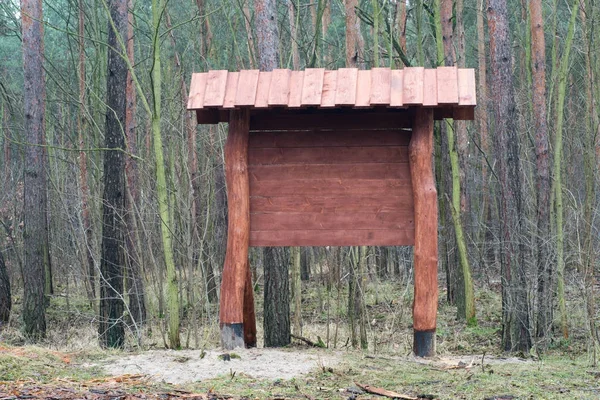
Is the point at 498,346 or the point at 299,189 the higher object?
the point at 299,189

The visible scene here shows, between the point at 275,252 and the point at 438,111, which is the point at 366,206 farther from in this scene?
the point at 275,252

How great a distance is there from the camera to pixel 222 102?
7000mm

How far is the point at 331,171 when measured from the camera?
24.3 ft

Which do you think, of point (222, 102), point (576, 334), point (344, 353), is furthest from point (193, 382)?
point (576, 334)

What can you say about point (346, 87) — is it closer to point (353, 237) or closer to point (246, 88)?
point (246, 88)

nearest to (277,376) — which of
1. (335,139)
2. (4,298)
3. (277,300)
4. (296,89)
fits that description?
(335,139)

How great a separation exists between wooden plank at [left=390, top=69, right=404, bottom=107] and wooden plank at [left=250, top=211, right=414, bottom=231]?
1.10 meters

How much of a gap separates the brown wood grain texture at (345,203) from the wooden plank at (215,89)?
3.70 ft

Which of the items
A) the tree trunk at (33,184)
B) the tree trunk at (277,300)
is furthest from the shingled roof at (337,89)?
the tree trunk at (33,184)

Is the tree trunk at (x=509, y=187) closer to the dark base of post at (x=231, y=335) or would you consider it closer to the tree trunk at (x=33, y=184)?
the dark base of post at (x=231, y=335)

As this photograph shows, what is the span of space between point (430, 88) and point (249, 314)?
10.1 ft

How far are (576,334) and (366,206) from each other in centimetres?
635

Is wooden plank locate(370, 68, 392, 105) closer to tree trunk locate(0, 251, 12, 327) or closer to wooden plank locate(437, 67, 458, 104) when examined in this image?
wooden plank locate(437, 67, 458, 104)

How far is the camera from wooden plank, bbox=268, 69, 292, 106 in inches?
272
